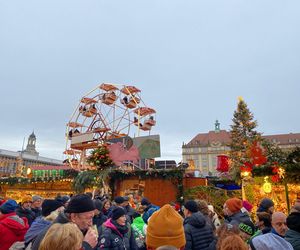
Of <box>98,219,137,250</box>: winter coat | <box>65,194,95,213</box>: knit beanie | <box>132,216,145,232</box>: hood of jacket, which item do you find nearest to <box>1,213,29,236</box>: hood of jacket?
<box>98,219,137,250</box>: winter coat

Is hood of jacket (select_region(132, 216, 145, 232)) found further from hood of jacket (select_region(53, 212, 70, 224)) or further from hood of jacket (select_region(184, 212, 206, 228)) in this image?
hood of jacket (select_region(53, 212, 70, 224))

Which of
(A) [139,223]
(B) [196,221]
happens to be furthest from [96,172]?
(B) [196,221]

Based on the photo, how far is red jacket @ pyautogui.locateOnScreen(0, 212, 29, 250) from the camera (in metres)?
3.09

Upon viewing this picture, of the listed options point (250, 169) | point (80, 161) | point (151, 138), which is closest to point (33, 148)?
point (80, 161)

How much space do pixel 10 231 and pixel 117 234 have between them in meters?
1.32

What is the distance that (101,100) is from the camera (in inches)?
913

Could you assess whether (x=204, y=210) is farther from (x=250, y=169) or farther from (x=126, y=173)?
(x=126, y=173)

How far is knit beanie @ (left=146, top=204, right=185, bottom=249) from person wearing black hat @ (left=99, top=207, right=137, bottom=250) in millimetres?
1075

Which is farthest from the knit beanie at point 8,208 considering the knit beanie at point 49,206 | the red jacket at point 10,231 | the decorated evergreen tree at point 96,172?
the decorated evergreen tree at point 96,172

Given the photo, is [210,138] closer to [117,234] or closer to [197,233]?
[197,233]

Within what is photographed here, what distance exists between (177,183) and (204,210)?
7651 millimetres

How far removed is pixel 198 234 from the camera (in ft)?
10.6

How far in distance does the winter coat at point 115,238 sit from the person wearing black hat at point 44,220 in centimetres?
68

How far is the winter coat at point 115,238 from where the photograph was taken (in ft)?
10.4
